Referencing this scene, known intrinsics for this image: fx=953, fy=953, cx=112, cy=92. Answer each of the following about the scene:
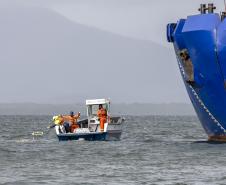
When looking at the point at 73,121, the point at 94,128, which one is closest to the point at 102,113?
the point at 94,128

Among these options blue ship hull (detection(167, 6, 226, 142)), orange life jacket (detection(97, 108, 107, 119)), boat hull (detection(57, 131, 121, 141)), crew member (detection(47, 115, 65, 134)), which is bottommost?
boat hull (detection(57, 131, 121, 141))

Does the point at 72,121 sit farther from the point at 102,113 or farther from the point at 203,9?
the point at 203,9

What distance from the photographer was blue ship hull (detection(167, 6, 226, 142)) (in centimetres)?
5031

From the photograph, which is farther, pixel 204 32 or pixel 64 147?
pixel 64 147

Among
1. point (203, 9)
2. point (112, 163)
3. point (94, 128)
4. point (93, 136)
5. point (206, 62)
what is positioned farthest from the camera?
point (94, 128)

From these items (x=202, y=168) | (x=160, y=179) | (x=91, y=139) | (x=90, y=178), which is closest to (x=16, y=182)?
(x=90, y=178)

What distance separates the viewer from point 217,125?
5328cm

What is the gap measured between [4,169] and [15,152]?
1121 cm

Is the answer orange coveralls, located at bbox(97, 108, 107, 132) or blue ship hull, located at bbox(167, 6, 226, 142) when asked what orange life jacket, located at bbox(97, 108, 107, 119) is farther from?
blue ship hull, located at bbox(167, 6, 226, 142)

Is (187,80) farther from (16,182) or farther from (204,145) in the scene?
(16,182)

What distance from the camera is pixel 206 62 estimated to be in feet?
167

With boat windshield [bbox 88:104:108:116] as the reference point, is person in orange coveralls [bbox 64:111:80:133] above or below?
below

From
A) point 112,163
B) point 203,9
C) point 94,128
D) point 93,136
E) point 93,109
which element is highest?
point 203,9

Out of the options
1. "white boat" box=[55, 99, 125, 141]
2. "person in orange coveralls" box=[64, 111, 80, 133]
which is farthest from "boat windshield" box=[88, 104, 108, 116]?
"person in orange coveralls" box=[64, 111, 80, 133]
